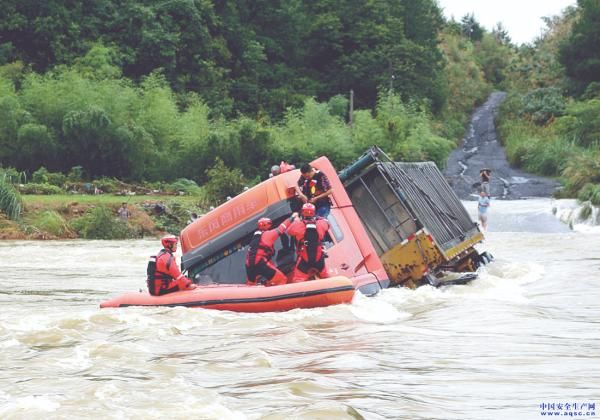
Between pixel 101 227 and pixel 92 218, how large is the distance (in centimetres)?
39

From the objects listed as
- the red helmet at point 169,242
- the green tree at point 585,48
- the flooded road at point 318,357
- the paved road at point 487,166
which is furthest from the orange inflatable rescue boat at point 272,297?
the green tree at point 585,48

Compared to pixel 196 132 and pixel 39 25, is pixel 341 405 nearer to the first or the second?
pixel 196 132

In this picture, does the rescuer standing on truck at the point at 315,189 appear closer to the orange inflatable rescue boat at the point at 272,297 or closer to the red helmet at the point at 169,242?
the orange inflatable rescue boat at the point at 272,297

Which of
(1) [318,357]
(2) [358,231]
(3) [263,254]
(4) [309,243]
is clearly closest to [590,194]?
(2) [358,231]

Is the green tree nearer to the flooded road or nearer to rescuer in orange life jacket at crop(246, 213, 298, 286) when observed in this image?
the flooded road

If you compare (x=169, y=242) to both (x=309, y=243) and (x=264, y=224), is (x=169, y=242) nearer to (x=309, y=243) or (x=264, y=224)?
(x=264, y=224)

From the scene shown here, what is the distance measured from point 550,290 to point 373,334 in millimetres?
4891

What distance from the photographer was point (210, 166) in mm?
37875

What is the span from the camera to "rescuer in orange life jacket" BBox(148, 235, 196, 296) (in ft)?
40.3

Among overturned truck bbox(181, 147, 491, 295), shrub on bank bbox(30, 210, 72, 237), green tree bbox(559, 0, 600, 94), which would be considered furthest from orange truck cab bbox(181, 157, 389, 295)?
green tree bbox(559, 0, 600, 94)

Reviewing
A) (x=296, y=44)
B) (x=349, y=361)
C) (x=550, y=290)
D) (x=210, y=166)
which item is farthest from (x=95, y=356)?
(x=296, y=44)

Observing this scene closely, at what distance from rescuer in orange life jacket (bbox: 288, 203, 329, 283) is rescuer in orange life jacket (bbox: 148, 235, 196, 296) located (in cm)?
143

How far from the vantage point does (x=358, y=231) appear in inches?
524

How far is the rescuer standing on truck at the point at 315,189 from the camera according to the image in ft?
42.9
